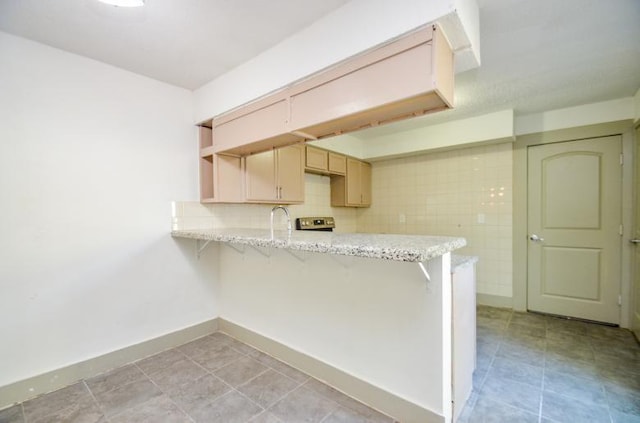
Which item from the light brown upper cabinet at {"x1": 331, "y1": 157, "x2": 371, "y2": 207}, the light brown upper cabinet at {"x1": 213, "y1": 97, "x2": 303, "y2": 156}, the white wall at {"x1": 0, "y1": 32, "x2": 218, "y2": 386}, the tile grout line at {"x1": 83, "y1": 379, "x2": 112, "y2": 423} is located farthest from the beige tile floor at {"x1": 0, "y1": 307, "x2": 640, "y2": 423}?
the light brown upper cabinet at {"x1": 331, "y1": 157, "x2": 371, "y2": 207}

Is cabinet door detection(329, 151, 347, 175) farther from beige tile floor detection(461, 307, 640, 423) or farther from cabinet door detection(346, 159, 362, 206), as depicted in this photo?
beige tile floor detection(461, 307, 640, 423)

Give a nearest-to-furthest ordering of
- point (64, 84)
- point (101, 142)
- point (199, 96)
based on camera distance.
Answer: point (64, 84) → point (101, 142) → point (199, 96)

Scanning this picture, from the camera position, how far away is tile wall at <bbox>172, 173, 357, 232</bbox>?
2.71 m

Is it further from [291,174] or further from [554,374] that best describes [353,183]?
[554,374]

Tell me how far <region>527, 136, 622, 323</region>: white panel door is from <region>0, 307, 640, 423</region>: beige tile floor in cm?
68

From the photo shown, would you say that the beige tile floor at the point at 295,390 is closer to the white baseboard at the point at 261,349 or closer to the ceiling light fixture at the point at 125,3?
the white baseboard at the point at 261,349

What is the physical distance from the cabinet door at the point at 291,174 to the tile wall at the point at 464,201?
169 centimetres

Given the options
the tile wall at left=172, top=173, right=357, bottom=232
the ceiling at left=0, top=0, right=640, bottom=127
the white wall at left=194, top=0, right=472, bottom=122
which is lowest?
the tile wall at left=172, top=173, right=357, bottom=232

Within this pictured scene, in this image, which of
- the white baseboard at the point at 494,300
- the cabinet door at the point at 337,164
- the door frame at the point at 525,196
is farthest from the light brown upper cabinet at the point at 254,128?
the white baseboard at the point at 494,300

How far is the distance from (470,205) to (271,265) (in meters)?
2.78

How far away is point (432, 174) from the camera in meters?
4.05

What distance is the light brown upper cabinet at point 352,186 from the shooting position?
416 cm

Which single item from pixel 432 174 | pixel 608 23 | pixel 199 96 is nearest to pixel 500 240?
pixel 432 174

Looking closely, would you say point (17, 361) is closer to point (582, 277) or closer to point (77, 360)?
point (77, 360)
